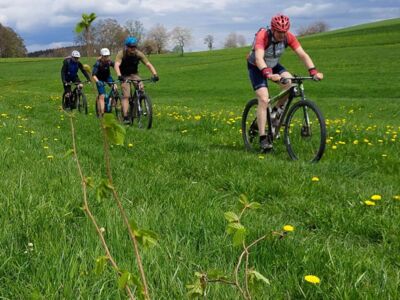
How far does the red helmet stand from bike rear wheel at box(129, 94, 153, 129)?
4.68 m

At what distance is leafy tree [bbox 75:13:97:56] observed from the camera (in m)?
1.06

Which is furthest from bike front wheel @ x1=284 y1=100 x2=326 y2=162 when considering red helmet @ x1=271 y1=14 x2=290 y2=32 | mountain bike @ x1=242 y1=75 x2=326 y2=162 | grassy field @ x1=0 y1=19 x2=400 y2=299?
red helmet @ x1=271 y1=14 x2=290 y2=32

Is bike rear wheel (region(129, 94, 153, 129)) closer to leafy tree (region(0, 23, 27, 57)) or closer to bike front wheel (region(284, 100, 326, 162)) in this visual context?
bike front wheel (region(284, 100, 326, 162))

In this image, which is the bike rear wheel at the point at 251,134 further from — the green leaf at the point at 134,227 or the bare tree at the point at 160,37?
the bare tree at the point at 160,37

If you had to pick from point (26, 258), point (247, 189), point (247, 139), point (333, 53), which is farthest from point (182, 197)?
point (333, 53)

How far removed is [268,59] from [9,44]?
5053 inches

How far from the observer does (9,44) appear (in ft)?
393

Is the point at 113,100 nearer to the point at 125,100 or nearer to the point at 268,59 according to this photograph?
the point at 125,100

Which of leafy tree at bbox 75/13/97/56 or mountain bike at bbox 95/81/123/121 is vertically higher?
leafy tree at bbox 75/13/97/56

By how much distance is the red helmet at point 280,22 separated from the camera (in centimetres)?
643

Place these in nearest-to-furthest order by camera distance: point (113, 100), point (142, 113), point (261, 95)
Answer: point (261, 95) < point (142, 113) < point (113, 100)

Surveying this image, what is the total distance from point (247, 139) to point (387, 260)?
4.96 meters

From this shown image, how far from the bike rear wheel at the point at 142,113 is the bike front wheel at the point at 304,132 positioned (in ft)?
14.4

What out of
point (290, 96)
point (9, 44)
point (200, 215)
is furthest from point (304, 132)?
point (9, 44)
